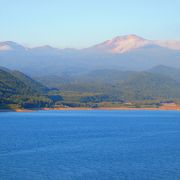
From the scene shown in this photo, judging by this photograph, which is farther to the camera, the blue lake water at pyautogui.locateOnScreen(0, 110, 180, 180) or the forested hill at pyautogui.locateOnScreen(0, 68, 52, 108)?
the forested hill at pyautogui.locateOnScreen(0, 68, 52, 108)

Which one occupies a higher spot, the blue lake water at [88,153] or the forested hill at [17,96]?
the forested hill at [17,96]

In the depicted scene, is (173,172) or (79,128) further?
(79,128)

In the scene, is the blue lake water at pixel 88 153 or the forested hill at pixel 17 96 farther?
the forested hill at pixel 17 96

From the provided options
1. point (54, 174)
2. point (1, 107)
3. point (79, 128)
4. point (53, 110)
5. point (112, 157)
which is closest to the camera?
point (54, 174)

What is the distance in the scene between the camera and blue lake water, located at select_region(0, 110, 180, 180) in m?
36.5

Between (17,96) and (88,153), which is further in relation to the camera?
(17,96)

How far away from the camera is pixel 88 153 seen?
45.3 metres

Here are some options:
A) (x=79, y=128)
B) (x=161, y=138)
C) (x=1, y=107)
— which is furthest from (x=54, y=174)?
(x=1, y=107)

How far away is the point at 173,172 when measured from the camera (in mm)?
37188

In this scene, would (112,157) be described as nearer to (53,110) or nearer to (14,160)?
(14,160)

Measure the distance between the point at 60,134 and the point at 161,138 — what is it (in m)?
10.3

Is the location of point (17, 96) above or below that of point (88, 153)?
above

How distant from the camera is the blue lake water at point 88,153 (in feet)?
120

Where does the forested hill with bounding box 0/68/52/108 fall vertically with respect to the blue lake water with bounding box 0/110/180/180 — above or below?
above
